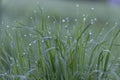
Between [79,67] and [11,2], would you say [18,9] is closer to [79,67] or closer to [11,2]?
[11,2]

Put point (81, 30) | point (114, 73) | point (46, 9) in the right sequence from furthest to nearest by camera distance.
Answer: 1. point (46, 9)
2. point (81, 30)
3. point (114, 73)

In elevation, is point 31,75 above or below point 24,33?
below

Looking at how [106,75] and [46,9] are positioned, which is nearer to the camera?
[106,75]

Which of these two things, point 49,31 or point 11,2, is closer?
point 49,31

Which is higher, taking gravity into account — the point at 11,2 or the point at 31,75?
the point at 11,2

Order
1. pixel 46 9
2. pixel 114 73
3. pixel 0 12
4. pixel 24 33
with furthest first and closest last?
pixel 0 12
pixel 46 9
pixel 24 33
pixel 114 73

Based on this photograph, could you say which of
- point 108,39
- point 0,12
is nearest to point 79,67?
point 108,39

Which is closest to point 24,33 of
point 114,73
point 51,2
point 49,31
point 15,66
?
point 49,31

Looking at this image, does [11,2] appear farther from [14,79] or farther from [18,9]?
[14,79]

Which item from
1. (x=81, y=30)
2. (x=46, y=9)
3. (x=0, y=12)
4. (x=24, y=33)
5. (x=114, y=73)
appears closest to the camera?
(x=114, y=73)
